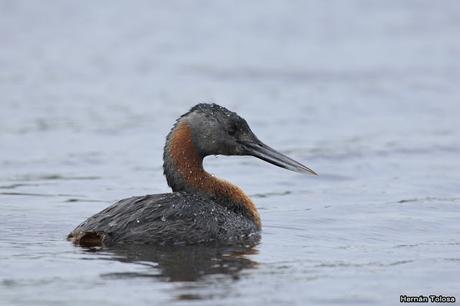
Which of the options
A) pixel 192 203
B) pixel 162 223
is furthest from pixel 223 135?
pixel 162 223

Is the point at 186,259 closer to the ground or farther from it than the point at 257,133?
closer to the ground

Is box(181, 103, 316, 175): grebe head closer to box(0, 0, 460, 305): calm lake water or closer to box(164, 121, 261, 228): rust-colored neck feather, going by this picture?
box(164, 121, 261, 228): rust-colored neck feather

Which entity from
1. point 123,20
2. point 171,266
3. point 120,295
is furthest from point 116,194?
point 123,20

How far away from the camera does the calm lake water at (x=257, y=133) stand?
10.1m

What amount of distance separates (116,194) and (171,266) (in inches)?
169

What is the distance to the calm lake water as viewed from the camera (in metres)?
10.1

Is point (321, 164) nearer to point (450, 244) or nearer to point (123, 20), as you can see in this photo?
point (450, 244)

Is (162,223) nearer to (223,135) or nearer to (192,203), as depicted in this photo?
(192,203)

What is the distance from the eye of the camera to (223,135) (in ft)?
40.1

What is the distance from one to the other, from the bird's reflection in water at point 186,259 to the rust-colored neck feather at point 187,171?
30.8 inches

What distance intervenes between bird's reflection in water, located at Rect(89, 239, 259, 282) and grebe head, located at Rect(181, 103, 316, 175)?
1253mm

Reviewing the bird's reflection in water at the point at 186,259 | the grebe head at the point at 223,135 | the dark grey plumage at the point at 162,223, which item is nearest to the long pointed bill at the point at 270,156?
the grebe head at the point at 223,135

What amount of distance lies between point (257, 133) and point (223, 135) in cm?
688

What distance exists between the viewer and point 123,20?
2925 centimetres
